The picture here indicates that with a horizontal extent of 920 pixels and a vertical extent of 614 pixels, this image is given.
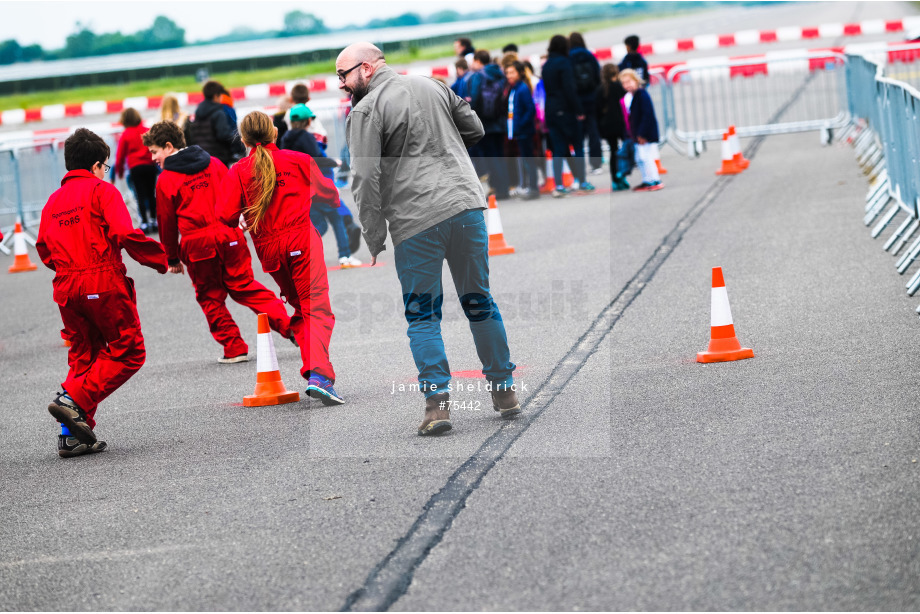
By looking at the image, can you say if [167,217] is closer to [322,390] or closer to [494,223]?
[322,390]

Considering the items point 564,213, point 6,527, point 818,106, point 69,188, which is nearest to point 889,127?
point 564,213

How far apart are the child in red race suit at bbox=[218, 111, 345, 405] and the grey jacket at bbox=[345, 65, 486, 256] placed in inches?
51.2

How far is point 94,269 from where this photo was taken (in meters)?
6.54

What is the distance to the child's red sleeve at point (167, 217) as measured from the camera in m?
8.41

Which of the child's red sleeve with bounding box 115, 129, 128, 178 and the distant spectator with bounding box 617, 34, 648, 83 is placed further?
the distant spectator with bounding box 617, 34, 648, 83

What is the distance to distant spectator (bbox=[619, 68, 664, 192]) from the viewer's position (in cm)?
1543

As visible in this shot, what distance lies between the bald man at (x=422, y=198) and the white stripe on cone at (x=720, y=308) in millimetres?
1687

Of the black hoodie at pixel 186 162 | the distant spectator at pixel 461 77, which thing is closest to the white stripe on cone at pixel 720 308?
the black hoodie at pixel 186 162

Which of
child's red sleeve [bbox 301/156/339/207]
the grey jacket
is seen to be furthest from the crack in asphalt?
child's red sleeve [bbox 301/156/339/207]

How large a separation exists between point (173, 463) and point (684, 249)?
6.64 metres

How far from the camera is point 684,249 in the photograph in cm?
1135

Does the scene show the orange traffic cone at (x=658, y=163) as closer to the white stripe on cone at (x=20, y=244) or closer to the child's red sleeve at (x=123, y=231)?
the white stripe on cone at (x=20, y=244)

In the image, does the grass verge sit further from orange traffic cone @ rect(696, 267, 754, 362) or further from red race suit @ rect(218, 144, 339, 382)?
orange traffic cone @ rect(696, 267, 754, 362)

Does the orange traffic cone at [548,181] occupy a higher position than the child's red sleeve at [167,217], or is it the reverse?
the child's red sleeve at [167,217]
